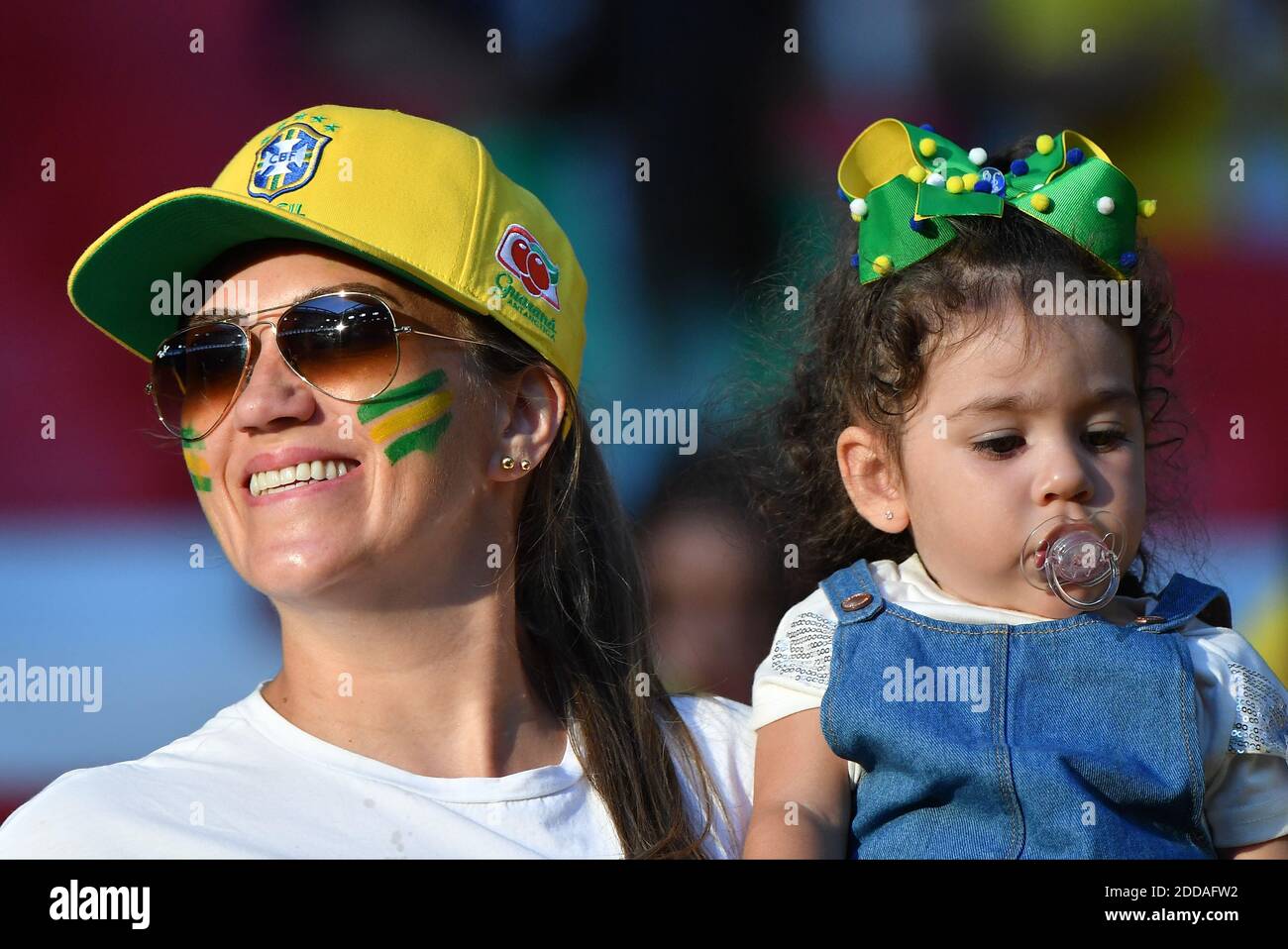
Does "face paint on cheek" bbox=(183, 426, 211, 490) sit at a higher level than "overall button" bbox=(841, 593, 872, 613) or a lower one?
higher

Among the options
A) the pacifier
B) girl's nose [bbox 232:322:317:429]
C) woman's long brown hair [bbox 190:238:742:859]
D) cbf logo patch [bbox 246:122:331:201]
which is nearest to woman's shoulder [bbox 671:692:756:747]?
woman's long brown hair [bbox 190:238:742:859]

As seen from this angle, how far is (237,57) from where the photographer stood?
3.72m

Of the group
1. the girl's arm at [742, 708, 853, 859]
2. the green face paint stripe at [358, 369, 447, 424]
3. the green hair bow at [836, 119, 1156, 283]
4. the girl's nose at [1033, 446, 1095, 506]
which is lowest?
the girl's arm at [742, 708, 853, 859]

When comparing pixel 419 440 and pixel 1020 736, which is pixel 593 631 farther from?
pixel 1020 736

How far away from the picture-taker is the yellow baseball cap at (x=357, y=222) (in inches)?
89.9

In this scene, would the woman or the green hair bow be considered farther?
the green hair bow

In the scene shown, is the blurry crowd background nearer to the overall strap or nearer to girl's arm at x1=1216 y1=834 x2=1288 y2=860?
the overall strap

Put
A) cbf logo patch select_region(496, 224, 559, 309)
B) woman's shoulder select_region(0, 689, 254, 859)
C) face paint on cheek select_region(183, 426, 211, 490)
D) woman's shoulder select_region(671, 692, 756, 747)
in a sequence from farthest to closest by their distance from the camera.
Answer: woman's shoulder select_region(671, 692, 756, 747) < cbf logo patch select_region(496, 224, 559, 309) < face paint on cheek select_region(183, 426, 211, 490) < woman's shoulder select_region(0, 689, 254, 859)

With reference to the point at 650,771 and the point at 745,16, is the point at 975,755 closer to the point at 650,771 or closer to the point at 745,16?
the point at 650,771

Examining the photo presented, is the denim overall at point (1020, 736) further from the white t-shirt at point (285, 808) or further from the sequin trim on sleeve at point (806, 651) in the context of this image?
the white t-shirt at point (285, 808)

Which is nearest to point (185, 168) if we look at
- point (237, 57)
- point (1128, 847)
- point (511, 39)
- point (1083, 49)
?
point (237, 57)

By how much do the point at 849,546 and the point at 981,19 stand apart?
6.77 feet

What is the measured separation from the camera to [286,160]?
2355 millimetres

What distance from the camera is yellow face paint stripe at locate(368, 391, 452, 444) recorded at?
2.28 meters
